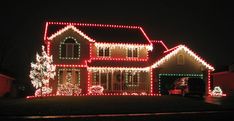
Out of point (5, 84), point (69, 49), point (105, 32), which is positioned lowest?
point (5, 84)

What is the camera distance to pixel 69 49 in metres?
43.6

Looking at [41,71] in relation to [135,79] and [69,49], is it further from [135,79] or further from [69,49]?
[135,79]

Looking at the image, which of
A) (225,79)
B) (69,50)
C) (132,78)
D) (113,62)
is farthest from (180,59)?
(69,50)

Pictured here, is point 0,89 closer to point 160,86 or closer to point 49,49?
point 49,49

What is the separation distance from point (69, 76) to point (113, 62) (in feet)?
15.6

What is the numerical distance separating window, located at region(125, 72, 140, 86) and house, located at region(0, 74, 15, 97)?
13.5m

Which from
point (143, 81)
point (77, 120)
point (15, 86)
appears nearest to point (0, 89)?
point (15, 86)

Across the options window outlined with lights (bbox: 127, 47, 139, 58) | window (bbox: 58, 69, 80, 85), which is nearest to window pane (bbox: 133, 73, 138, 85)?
window outlined with lights (bbox: 127, 47, 139, 58)

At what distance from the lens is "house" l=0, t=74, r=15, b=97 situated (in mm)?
46125

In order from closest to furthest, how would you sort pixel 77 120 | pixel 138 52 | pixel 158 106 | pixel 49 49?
1. pixel 77 120
2. pixel 158 106
3. pixel 49 49
4. pixel 138 52

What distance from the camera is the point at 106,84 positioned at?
146ft

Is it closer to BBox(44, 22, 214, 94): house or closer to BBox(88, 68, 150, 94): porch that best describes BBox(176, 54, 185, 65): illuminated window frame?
BBox(44, 22, 214, 94): house

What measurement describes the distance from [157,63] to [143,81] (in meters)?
2.75

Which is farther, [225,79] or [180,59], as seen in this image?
[225,79]
